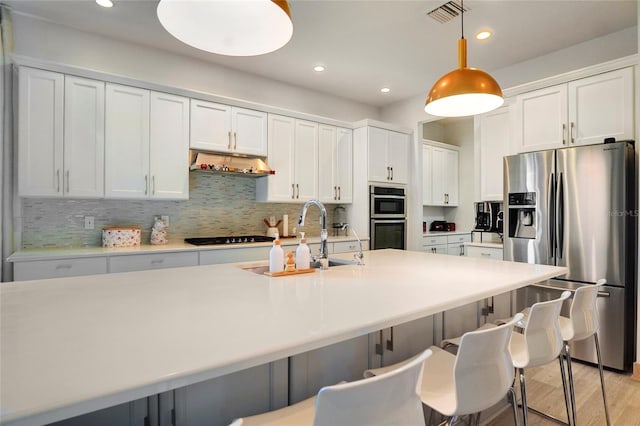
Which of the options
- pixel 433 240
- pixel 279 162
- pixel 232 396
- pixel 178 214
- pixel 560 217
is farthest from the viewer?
pixel 433 240

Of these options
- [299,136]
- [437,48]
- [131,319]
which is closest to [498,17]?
[437,48]

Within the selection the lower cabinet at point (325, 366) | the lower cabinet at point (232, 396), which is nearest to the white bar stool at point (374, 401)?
the lower cabinet at point (232, 396)

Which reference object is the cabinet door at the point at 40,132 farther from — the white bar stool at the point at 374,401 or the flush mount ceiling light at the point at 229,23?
the white bar stool at the point at 374,401

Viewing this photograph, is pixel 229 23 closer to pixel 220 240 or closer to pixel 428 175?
pixel 220 240

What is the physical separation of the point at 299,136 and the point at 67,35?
2.33 metres

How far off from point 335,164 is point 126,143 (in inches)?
93.5

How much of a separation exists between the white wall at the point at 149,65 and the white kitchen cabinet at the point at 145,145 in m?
0.36

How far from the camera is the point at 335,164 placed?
4.44m

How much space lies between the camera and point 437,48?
11.1ft

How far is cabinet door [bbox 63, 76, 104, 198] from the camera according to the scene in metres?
2.77

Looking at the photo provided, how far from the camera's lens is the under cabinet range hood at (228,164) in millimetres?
3371

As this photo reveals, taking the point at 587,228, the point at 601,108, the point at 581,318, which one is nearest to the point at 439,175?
the point at 601,108

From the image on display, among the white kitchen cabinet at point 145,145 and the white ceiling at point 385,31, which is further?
the white kitchen cabinet at point 145,145

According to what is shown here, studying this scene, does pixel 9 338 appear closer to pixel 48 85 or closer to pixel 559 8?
pixel 48 85
